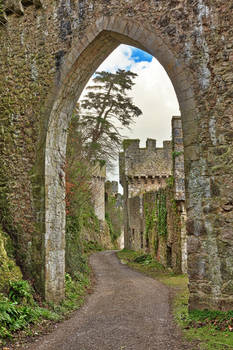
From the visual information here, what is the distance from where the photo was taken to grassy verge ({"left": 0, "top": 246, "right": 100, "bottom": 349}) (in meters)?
4.55

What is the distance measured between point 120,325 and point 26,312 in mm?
1425

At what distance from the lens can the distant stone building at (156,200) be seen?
11.2 meters

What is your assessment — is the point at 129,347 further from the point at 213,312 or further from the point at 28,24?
the point at 28,24

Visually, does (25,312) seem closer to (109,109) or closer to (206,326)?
(206,326)

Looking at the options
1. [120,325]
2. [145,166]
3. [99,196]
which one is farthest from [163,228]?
[99,196]

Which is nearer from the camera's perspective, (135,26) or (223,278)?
(223,278)

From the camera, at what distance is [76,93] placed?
6977mm

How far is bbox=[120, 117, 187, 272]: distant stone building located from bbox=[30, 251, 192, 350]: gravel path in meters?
3.30

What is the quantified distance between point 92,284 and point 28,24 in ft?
21.3

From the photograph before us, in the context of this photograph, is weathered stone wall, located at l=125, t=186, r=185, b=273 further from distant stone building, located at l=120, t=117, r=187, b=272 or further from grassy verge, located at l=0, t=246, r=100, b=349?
grassy verge, located at l=0, t=246, r=100, b=349

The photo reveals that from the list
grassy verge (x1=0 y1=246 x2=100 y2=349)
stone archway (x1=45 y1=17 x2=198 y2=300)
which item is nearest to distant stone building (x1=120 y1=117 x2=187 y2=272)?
grassy verge (x1=0 y1=246 x2=100 y2=349)

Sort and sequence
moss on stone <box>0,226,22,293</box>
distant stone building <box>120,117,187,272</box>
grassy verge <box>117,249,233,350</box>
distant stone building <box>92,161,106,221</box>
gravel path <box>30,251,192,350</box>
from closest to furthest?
1. grassy verge <box>117,249,233,350</box>
2. gravel path <box>30,251,192,350</box>
3. moss on stone <box>0,226,22,293</box>
4. distant stone building <box>120,117,187,272</box>
5. distant stone building <box>92,161,106,221</box>

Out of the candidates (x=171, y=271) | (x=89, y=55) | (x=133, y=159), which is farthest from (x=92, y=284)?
(x=133, y=159)

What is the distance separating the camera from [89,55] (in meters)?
6.58
